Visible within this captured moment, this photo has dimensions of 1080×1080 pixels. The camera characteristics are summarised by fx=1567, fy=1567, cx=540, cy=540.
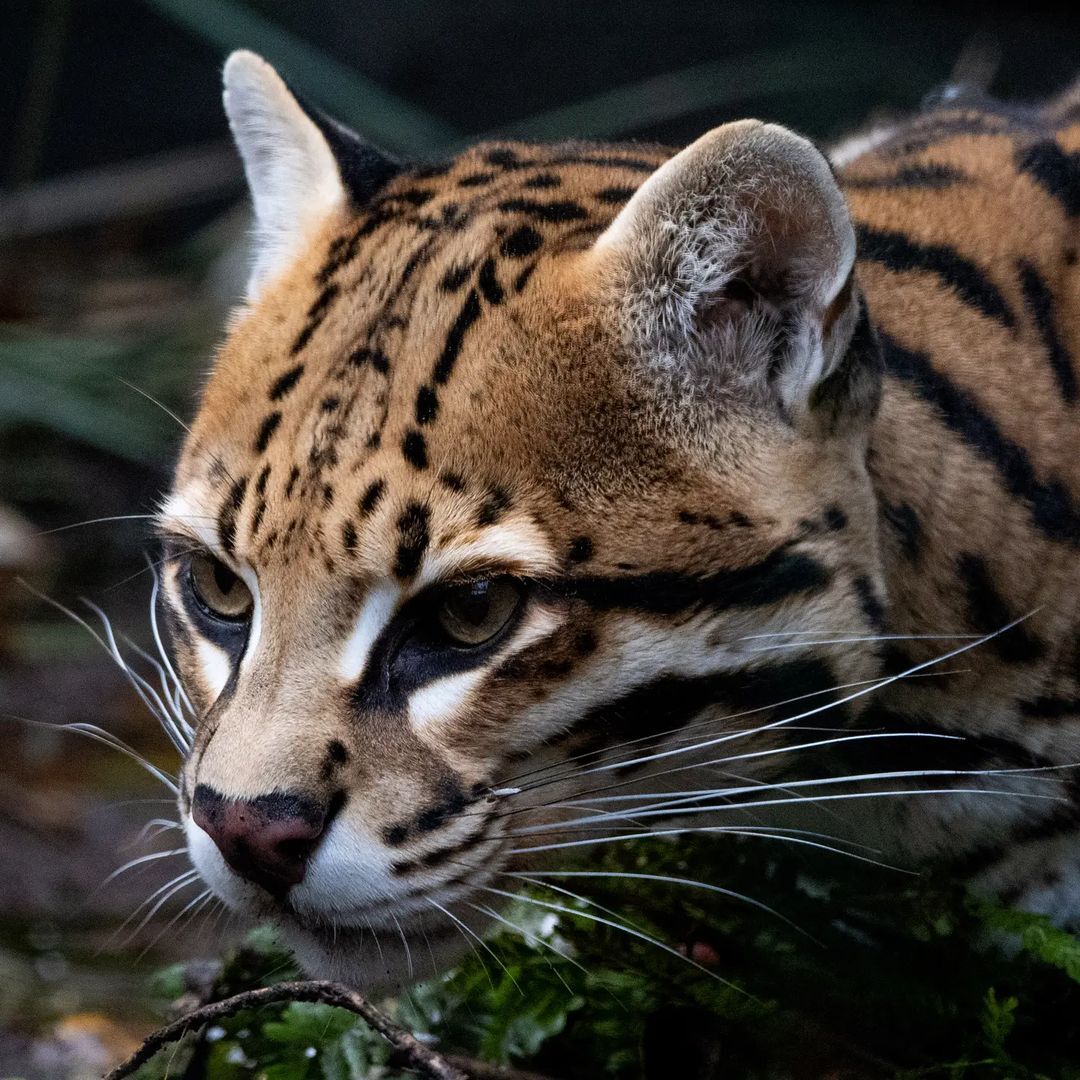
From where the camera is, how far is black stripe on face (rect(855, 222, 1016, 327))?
3457mm

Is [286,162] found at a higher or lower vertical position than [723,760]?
higher

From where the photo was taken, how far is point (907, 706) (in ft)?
10.6

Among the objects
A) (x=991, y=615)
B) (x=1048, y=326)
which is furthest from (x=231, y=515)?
(x=1048, y=326)

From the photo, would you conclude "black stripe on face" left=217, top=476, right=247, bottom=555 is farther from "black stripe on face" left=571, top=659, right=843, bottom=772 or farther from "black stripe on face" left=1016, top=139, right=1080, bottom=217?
"black stripe on face" left=1016, top=139, right=1080, bottom=217

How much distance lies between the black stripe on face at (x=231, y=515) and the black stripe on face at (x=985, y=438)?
135 cm

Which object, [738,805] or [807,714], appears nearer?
[807,714]

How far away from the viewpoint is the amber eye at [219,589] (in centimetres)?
311

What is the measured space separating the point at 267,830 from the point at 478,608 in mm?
535

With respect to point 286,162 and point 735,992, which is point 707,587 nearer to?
point 735,992

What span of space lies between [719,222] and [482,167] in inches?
35.0

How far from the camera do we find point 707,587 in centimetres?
286

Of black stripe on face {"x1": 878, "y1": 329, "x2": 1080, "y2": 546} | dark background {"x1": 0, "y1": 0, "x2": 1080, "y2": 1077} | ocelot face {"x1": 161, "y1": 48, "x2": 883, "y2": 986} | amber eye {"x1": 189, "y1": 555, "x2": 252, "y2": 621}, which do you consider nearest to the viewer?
ocelot face {"x1": 161, "y1": 48, "x2": 883, "y2": 986}

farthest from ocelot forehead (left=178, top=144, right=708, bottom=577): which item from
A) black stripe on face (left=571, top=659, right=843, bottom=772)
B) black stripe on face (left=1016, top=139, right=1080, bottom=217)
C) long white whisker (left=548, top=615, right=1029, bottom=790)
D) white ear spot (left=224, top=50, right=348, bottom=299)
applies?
black stripe on face (left=1016, top=139, right=1080, bottom=217)

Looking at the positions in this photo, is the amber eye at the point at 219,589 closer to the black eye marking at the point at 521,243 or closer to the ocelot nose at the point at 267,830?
the ocelot nose at the point at 267,830
